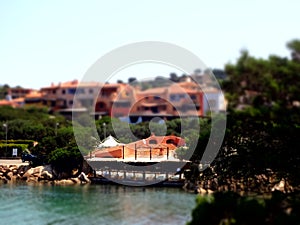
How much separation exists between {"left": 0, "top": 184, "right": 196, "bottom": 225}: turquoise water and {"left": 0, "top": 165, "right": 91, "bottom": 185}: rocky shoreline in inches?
56.6

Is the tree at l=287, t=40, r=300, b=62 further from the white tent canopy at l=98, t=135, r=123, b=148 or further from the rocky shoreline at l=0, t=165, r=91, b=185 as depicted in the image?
the white tent canopy at l=98, t=135, r=123, b=148

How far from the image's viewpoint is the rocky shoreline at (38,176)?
33.9 m

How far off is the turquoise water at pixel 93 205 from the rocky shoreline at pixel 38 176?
1.44 metres

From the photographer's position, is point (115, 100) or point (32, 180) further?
point (115, 100)

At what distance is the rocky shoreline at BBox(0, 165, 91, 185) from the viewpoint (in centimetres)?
3391

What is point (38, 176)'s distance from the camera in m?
35.4

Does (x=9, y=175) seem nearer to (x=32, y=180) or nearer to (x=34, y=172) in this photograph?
(x=34, y=172)

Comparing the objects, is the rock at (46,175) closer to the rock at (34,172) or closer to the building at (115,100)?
the rock at (34,172)

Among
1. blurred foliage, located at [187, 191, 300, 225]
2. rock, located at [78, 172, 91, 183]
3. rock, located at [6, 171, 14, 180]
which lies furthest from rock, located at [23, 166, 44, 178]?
blurred foliage, located at [187, 191, 300, 225]

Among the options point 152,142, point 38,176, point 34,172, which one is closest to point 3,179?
point 34,172

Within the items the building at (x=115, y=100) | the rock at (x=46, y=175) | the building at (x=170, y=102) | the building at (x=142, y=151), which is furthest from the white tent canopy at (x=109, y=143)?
the building at (x=115, y=100)

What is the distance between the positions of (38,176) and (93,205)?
10.7m

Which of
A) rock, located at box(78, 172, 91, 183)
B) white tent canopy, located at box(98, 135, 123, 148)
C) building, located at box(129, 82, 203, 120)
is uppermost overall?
building, located at box(129, 82, 203, 120)

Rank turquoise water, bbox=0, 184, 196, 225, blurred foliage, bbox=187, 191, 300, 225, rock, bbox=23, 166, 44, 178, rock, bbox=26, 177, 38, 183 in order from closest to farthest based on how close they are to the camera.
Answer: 1. blurred foliage, bbox=187, 191, 300, 225
2. turquoise water, bbox=0, 184, 196, 225
3. rock, bbox=26, 177, 38, 183
4. rock, bbox=23, 166, 44, 178
